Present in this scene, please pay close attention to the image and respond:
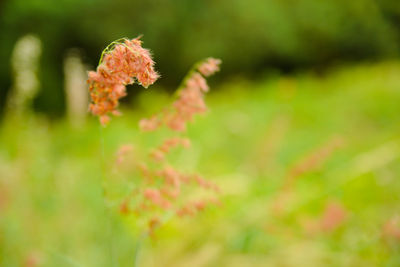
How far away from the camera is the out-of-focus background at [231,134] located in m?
2.18

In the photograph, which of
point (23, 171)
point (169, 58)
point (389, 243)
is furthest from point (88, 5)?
point (389, 243)

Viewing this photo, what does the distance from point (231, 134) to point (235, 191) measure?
123 centimetres

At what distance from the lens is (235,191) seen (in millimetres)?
2975

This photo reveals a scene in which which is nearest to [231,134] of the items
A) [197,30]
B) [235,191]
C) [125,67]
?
[235,191]

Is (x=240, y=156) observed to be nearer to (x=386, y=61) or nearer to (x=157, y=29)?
(x=157, y=29)

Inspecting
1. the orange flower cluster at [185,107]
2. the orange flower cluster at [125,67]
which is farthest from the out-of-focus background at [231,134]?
the orange flower cluster at [125,67]

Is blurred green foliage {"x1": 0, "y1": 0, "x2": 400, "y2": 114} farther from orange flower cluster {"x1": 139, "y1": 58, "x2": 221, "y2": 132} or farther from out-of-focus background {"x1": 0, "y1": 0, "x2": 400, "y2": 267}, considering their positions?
orange flower cluster {"x1": 139, "y1": 58, "x2": 221, "y2": 132}

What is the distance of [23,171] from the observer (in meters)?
2.32

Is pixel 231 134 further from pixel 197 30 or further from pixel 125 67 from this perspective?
pixel 125 67

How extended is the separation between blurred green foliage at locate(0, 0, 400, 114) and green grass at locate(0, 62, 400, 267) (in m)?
1.38

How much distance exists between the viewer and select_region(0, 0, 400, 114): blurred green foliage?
5508 millimetres

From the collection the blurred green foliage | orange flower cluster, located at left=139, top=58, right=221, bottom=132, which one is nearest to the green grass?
orange flower cluster, located at left=139, top=58, right=221, bottom=132

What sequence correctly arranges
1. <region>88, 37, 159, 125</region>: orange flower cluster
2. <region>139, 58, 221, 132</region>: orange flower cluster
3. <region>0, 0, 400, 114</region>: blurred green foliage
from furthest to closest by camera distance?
<region>0, 0, 400, 114</region>: blurred green foliage → <region>139, 58, 221, 132</region>: orange flower cluster → <region>88, 37, 159, 125</region>: orange flower cluster

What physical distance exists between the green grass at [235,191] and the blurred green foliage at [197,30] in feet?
4.51
